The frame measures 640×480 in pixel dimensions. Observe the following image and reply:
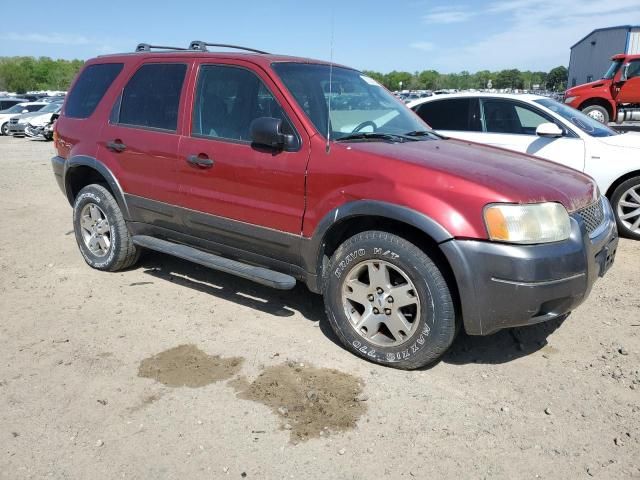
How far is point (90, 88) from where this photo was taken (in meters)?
5.18

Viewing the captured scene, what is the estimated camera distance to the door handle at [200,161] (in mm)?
4074

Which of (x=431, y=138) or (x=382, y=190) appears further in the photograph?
(x=431, y=138)

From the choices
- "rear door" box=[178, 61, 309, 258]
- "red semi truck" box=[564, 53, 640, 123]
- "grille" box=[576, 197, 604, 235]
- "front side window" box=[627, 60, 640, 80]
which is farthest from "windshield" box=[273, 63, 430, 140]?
"front side window" box=[627, 60, 640, 80]

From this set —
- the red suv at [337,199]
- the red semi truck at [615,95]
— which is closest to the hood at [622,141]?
the red suv at [337,199]

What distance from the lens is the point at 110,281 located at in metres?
5.07

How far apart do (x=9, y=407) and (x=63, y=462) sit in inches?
26.7

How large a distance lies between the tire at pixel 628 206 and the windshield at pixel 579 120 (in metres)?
0.75

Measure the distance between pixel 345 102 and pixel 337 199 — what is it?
996 mm

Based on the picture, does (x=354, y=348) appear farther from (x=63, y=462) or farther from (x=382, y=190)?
(x=63, y=462)

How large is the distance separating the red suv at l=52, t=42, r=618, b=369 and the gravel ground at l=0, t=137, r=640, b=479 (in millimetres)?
397

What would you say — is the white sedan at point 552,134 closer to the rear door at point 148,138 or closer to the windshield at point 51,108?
the rear door at point 148,138

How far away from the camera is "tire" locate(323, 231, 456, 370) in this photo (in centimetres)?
321

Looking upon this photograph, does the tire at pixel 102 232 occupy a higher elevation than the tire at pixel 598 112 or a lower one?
lower

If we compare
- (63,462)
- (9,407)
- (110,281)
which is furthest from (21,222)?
(63,462)
